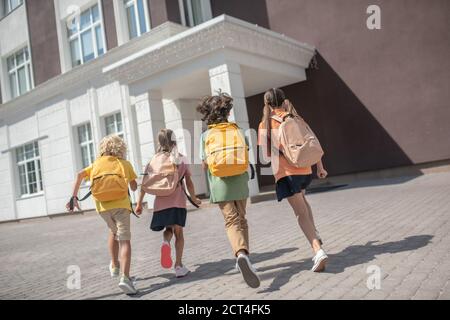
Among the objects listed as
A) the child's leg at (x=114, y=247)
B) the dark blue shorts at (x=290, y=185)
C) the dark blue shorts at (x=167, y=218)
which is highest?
the dark blue shorts at (x=290, y=185)

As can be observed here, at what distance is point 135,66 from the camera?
12.0 metres

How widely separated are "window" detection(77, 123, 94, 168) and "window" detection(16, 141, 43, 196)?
3.31 metres

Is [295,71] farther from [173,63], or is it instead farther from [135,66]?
[135,66]

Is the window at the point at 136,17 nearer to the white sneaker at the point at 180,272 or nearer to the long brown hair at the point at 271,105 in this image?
the long brown hair at the point at 271,105

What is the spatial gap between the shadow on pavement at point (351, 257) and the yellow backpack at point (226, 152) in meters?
1.05

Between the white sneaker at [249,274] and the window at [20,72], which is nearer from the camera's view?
the white sneaker at [249,274]

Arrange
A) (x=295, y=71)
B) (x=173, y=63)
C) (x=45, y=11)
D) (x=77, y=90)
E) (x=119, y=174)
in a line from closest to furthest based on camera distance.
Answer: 1. (x=119, y=174)
2. (x=173, y=63)
3. (x=295, y=71)
4. (x=77, y=90)
5. (x=45, y=11)

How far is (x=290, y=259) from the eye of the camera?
4.36 m

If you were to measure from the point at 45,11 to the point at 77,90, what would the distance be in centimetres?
440

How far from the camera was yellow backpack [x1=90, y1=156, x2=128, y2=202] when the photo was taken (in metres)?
4.09

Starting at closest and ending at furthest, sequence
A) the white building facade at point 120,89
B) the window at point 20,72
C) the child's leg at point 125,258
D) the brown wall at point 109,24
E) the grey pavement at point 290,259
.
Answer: the grey pavement at point 290,259 → the child's leg at point 125,258 → the white building facade at point 120,89 → the brown wall at point 109,24 → the window at point 20,72

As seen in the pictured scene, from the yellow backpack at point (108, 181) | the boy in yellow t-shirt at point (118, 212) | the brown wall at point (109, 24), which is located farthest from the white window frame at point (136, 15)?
the yellow backpack at point (108, 181)

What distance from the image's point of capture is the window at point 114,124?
49.6 ft

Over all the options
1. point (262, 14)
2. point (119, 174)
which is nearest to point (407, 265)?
point (119, 174)
